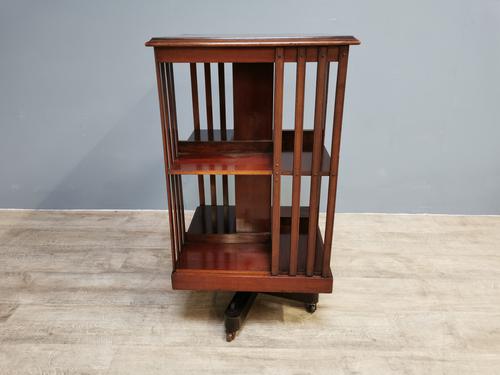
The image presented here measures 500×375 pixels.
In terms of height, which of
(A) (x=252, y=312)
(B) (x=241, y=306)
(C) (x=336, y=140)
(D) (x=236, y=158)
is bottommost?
(A) (x=252, y=312)

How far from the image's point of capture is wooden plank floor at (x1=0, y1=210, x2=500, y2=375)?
4.99 ft

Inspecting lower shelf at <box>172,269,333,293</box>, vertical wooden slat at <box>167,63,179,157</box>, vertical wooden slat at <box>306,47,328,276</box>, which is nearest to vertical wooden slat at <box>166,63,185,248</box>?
vertical wooden slat at <box>167,63,179,157</box>

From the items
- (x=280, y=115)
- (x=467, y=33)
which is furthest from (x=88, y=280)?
(x=467, y=33)

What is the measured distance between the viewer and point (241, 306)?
1.64 metres

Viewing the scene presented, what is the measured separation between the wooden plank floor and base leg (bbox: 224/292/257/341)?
50 millimetres

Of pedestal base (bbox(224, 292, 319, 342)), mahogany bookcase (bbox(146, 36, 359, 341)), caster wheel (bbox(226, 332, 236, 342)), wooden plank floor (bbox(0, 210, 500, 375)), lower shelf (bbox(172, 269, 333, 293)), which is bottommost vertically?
wooden plank floor (bbox(0, 210, 500, 375))

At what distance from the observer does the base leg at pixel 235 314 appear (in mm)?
1597

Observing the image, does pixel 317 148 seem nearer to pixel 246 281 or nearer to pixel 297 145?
pixel 297 145

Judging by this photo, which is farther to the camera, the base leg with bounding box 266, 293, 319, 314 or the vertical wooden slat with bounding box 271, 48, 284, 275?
the base leg with bounding box 266, 293, 319, 314

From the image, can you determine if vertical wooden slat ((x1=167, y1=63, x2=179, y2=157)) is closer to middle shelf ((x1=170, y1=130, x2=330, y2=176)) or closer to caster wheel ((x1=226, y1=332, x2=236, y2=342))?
middle shelf ((x1=170, y1=130, x2=330, y2=176))

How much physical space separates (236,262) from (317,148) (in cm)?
54

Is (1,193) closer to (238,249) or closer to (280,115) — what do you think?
(238,249)

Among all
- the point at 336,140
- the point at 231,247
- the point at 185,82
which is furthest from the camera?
the point at 185,82

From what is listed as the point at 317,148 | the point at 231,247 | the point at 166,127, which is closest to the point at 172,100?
the point at 166,127
